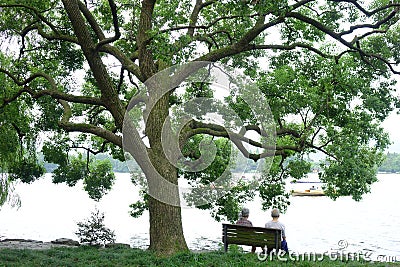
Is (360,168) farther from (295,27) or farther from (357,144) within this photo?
(295,27)

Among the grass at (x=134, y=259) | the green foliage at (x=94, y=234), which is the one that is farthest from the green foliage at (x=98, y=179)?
the grass at (x=134, y=259)

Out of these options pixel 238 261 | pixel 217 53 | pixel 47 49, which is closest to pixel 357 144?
pixel 217 53

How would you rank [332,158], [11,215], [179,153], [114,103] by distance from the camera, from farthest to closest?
[11,215]
[332,158]
[179,153]
[114,103]

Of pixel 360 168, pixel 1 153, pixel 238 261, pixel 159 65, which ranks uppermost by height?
pixel 159 65

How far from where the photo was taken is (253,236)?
901 cm

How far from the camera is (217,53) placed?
1033 centimetres

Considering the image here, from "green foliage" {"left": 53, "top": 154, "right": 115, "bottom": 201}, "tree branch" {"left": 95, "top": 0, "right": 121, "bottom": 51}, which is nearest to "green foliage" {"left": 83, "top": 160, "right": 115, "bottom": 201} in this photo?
"green foliage" {"left": 53, "top": 154, "right": 115, "bottom": 201}

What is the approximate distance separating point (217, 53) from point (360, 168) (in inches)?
143

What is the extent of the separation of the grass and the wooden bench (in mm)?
322

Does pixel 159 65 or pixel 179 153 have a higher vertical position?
pixel 159 65

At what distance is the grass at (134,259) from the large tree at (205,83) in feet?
2.92

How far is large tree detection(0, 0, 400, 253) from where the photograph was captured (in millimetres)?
9781

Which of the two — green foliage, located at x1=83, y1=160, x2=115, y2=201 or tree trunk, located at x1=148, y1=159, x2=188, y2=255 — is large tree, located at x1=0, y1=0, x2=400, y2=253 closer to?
tree trunk, located at x1=148, y1=159, x2=188, y2=255

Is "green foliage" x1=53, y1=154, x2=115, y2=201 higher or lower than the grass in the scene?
higher
